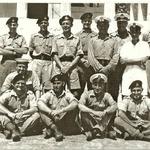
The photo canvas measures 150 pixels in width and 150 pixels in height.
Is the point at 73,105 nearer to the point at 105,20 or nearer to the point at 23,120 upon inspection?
the point at 23,120

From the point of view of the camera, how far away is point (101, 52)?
25.3 feet

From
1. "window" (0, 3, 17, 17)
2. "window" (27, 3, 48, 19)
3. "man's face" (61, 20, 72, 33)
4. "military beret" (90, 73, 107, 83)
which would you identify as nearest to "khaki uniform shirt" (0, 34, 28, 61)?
"man's face" (61, 20, 72, 33)

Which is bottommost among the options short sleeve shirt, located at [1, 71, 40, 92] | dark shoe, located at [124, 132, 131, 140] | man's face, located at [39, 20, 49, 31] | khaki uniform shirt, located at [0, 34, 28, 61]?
dark shoe, located at [124, 132, 131, 140]

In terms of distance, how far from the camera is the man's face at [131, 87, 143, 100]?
7223 millimetres

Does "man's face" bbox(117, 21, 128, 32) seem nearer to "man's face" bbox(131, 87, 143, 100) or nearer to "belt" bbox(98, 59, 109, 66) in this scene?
"belt" bbox(98, 59, 109, 66)

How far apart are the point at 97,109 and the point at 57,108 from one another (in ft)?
1.98

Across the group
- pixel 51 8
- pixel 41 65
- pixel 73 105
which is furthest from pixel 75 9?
pixel 73 105

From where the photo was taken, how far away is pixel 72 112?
288 inches

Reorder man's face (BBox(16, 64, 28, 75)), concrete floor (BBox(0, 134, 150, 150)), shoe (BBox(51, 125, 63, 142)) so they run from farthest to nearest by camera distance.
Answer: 1. man's face (BBox(16, 64, 28, 75))
2. shoe (BBox(51, 125, 63, 142))
3. concrete floor (BBox(0, 134, 150, 150))

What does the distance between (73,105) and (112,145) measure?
2.84ft

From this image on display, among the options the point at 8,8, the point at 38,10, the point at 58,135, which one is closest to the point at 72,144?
the point at 58,135

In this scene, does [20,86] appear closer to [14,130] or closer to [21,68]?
[21,68]

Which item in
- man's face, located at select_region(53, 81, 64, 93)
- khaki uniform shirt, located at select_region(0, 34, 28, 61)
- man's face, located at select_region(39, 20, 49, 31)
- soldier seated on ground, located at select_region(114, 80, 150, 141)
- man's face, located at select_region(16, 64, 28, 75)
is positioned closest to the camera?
soldier seated on ground, located at select_region(114, 80, 150, 141)

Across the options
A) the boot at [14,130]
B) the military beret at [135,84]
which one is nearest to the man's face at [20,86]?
the boot at [14,130]
